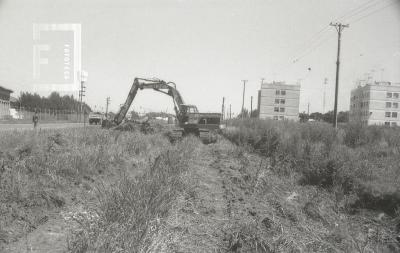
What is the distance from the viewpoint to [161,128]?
82.2 ft

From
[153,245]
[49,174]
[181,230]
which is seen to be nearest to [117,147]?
[49,174]

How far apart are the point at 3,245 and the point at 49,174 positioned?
9.08ft

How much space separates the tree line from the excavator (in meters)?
60.8

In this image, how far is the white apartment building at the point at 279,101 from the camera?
93562 millimetres

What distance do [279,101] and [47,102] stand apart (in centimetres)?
6428

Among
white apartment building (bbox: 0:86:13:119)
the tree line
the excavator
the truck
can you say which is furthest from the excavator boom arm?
the tree line

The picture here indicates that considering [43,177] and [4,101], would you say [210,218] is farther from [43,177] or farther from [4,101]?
[4,101]

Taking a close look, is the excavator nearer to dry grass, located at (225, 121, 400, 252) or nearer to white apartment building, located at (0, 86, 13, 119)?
dry grass, located at (225, 121, 400, 252)

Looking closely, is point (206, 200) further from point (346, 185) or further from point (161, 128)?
point (161, 128)

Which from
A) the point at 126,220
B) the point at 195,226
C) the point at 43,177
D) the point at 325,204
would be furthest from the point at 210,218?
the point at 43,177

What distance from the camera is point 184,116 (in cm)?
2011

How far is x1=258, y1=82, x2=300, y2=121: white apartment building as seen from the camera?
93.6 metres

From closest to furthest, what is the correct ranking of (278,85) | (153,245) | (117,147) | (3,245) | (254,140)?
(153,245) < (3,245) < (117,147) < (254,140) < (278,85)

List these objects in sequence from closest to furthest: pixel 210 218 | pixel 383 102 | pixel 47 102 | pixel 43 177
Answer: pixel 210 218 → pixel 43 177 → pixel 383 102 → pixel 47 102
